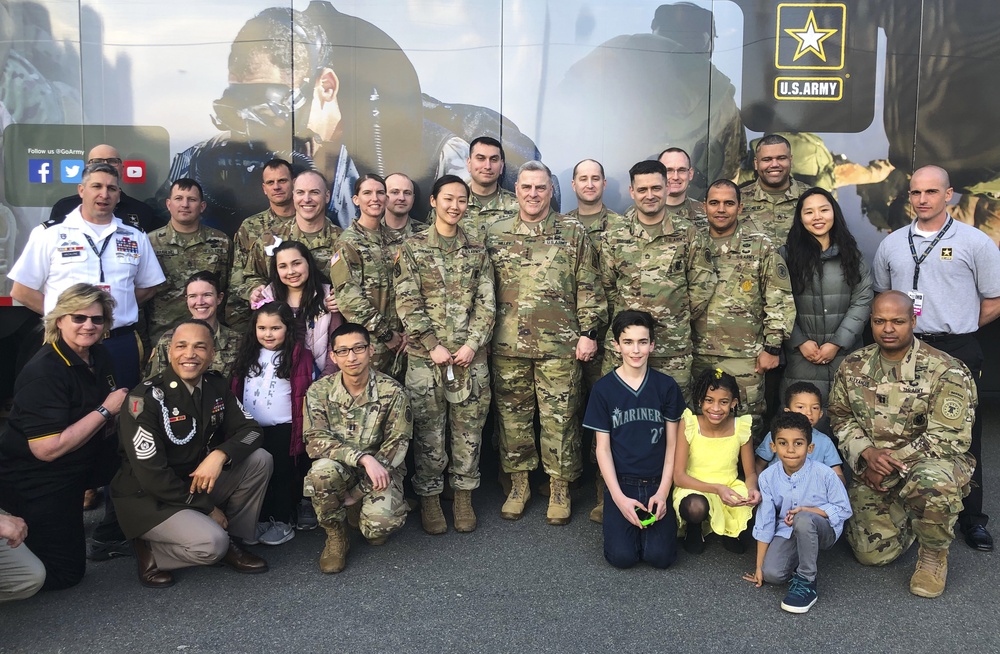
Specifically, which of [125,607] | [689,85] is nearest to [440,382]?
[125,607]

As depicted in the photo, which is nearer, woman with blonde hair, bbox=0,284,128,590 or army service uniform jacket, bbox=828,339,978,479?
woman with blonde hair, bbox=0,284,128,590

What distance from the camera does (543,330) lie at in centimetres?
387

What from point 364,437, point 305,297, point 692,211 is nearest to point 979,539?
point 692,211

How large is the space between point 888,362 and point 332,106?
327cm

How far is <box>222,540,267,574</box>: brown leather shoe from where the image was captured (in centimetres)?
324

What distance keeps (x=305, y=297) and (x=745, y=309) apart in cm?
226

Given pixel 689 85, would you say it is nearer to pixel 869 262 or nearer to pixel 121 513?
pixel 869 262

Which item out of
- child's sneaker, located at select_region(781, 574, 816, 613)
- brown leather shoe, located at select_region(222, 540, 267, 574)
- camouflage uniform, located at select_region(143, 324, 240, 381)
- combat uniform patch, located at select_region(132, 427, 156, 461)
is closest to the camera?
child's sneaker, located at select_region(781, 574, 816, 613)

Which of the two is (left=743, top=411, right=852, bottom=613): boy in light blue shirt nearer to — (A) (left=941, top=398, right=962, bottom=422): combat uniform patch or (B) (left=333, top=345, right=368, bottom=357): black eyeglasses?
(A) (left=941, top=398, right=962, bottom=422): combat uniform patch

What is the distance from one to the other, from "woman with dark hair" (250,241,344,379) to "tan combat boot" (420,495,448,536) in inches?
31.6

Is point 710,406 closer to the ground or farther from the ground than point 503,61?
closer to the ground

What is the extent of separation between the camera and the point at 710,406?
346cm

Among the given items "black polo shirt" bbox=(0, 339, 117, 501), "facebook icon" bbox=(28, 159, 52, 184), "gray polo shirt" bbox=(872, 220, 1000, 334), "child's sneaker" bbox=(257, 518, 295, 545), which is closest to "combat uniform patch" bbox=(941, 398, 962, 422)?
"gray polo shirt" bbox=(872, 220, 1000, 334)

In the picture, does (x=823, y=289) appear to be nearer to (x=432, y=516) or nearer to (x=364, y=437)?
(x=432, y=516)
